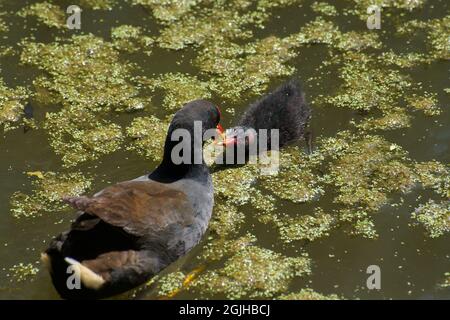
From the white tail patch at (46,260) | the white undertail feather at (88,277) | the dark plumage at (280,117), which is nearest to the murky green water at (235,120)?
the dark plumage at (280,117)

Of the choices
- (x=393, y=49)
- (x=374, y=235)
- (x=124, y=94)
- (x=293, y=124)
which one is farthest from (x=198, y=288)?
(x=393, y=49)

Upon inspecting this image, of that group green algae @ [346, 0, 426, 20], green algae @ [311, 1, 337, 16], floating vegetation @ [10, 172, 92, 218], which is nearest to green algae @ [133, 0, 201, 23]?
green algae @ [311, 1, 337, 16]

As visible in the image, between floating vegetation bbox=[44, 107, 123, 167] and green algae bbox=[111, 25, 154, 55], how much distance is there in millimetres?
982

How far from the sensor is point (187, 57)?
710cm

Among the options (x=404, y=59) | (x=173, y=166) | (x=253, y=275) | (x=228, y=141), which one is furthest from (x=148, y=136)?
(x=404, y=59)

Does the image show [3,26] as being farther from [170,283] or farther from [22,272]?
[170,283]

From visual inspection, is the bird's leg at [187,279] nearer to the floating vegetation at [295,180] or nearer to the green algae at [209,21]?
the floating vegetation at [295,180]

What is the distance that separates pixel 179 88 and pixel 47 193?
63.9 inches

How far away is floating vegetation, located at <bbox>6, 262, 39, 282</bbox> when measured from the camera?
4.86 m

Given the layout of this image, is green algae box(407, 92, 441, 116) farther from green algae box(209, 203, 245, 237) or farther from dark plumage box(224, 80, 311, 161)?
green algae box(209, 203, 245, 237)

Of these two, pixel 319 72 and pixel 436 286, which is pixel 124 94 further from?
pixel 436 286

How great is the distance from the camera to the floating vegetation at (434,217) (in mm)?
5203

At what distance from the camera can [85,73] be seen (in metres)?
6.88

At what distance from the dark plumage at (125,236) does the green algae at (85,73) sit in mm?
1613
